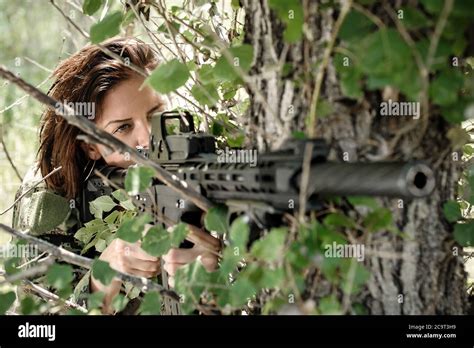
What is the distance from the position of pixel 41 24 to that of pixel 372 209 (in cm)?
527

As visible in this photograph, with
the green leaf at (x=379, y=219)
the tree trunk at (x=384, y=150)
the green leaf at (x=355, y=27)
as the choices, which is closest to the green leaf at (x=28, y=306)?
the tree trunk at (x=384, y=150)

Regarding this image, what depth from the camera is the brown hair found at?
2.21 metres

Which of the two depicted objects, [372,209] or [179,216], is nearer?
[372,209]

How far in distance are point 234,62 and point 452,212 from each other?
1.68 ft

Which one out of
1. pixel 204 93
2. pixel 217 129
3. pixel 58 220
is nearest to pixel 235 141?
pixel 217 129

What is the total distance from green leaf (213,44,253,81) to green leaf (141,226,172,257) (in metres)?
0.34

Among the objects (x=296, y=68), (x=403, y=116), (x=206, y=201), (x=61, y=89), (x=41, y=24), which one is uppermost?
(x=41, y=24)

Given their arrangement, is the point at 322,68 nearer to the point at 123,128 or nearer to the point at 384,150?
the point at 384,150

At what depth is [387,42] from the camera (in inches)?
42.2

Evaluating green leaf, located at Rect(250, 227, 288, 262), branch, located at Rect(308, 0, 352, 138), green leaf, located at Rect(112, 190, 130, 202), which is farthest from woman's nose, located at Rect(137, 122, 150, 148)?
green leaf, located at Rect(250, 227, 288, 262)

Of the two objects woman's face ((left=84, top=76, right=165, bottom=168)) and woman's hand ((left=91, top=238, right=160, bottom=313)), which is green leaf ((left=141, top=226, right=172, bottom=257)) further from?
woman's face ((left=84, top=76, right=165, bottom=168))
